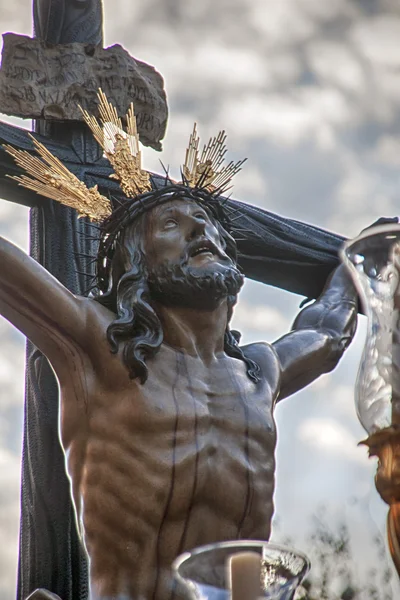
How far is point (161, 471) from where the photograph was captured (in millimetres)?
4527

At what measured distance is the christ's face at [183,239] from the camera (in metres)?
4.95

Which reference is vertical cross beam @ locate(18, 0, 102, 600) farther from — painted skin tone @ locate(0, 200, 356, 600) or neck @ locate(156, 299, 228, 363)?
neck @ locate(156, 299, 228, 363)

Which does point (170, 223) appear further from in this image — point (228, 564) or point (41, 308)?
point (228, 564)

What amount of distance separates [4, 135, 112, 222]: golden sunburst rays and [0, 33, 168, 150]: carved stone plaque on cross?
0.59 metres

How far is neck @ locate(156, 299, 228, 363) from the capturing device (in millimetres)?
4875

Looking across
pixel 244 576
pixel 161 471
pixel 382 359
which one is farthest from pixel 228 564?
pixel 161 471

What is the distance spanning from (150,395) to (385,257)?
6.07ft

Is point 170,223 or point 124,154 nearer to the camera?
point 170,223

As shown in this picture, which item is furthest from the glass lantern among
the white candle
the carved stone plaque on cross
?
the carved stone plaque on cross

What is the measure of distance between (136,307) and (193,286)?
196mm

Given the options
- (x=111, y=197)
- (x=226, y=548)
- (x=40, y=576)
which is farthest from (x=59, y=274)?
(x=226, y=548)

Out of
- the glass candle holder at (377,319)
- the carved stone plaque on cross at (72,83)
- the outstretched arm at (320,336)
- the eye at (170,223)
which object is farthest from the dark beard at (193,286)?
the glass candle holder at (377,319)

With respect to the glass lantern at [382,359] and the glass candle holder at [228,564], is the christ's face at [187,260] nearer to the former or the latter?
the glass candle holder at [228,564]

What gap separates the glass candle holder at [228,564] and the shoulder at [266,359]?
6.32ft
